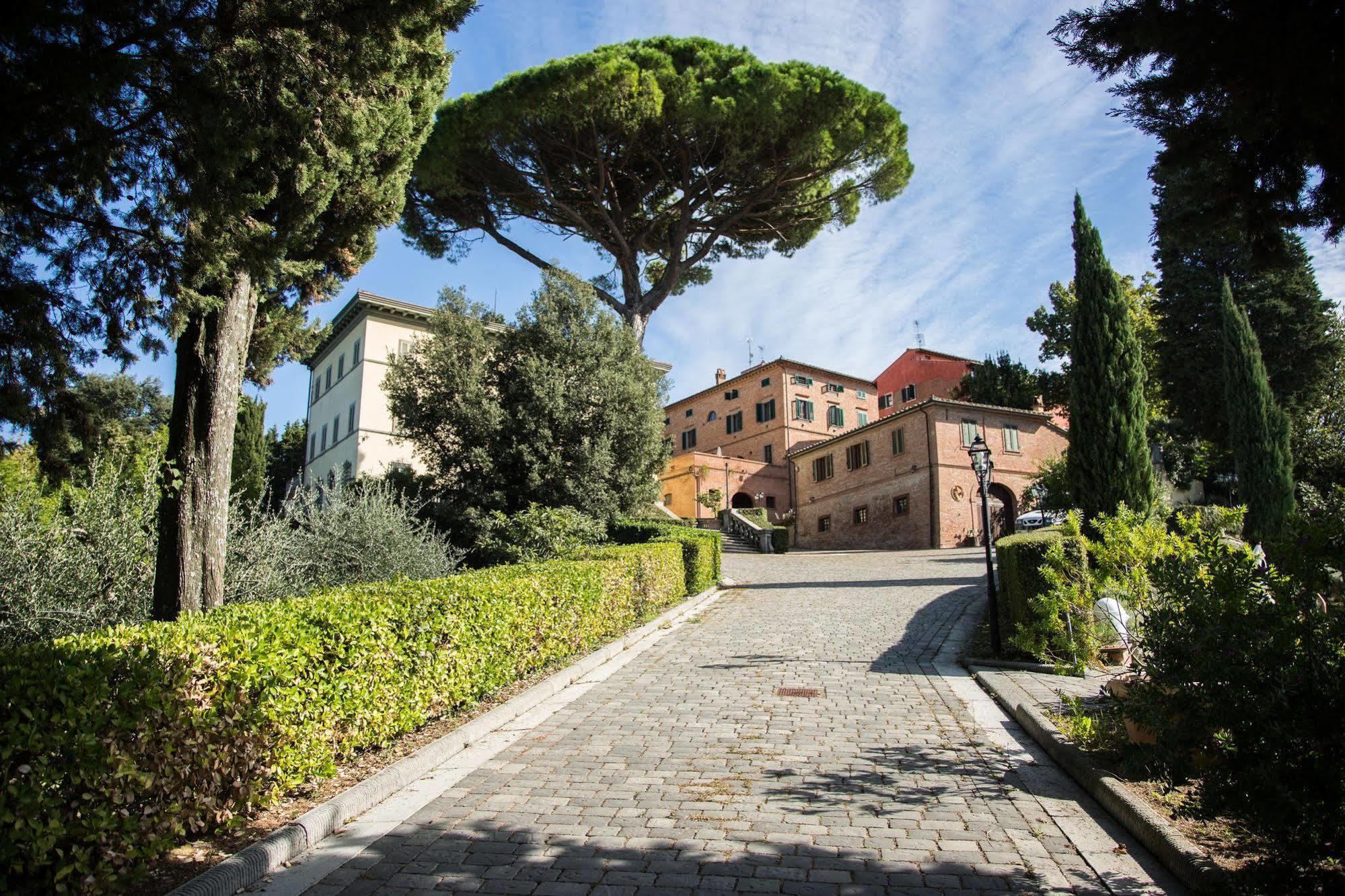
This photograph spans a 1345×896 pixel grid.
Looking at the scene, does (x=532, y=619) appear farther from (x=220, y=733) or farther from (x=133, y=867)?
(x=133, y=867)

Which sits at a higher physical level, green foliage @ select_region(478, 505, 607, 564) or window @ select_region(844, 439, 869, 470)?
window @ select_region(844, 439, 869, 470)

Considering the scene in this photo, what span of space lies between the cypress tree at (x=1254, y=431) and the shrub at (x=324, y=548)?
1036 inches

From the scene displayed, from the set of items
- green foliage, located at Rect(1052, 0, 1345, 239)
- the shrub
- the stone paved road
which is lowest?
the stone paved road

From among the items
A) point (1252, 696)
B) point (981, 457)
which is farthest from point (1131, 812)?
point (981, 457)

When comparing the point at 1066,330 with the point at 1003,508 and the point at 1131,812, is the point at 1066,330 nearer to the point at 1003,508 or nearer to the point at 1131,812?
the point at 1003,508

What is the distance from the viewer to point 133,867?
3.41m

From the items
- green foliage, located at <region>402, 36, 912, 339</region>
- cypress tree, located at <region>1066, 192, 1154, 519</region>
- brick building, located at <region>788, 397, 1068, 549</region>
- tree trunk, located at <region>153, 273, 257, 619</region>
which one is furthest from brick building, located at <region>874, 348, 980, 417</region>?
tree trunk, located at <region>153, 273, 257, 619</region>

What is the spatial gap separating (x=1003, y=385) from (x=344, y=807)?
42.8 metres

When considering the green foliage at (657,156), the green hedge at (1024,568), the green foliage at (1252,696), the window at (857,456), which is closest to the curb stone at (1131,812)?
the green foliage at (1252,696)

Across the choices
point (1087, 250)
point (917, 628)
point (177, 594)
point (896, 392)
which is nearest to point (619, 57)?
point (1087, 250)

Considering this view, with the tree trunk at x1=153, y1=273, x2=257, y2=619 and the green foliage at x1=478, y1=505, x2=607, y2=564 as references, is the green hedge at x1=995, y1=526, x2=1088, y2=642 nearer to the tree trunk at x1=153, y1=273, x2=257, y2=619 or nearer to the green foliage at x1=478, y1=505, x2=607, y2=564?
the green foliage at x1=478, y1=505, x2=607, y2=564

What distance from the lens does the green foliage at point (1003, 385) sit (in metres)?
40.9

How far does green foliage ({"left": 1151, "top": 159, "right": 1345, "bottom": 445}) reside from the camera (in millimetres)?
29438

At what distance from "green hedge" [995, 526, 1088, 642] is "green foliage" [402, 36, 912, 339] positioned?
49.1ft
